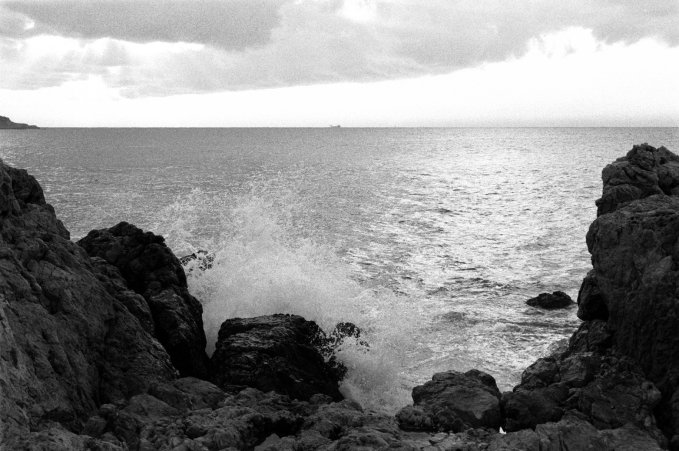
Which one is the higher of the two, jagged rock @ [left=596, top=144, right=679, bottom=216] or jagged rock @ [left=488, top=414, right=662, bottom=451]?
jagged rock @ [left=596, top=144, right=679, bottom=216]

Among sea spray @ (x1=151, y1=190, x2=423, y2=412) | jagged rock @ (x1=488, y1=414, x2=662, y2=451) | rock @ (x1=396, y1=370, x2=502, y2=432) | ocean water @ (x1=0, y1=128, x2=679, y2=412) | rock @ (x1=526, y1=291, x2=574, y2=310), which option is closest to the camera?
jagged rock @ (x1=488, y1=414, x2=662, y2=451)

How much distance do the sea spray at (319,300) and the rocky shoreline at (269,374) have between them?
8.75ft

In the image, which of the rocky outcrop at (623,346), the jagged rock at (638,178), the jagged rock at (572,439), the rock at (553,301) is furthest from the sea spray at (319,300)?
the jagged rock at (638,178)

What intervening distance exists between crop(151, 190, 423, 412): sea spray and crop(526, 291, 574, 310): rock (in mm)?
4727

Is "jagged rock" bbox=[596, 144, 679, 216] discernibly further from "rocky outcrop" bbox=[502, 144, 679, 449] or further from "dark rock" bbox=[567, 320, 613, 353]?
"dark rock" bbox=[567, 320, 613, 353]

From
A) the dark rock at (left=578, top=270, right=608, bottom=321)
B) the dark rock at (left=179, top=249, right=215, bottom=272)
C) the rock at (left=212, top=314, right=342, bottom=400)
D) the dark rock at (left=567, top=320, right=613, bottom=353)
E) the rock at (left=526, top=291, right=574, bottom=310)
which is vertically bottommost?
the rock at (left=526, top=291, right=574, bottom=310)

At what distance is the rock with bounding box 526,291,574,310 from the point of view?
2295 cm

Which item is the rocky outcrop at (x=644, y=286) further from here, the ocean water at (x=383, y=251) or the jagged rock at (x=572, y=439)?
the ocean water at (x=383, y=251)

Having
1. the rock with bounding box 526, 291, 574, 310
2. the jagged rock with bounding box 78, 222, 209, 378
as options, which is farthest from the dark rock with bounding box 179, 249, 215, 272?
the rock with bounding box 526, 291, 574, 310

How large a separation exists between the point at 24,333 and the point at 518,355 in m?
14.0

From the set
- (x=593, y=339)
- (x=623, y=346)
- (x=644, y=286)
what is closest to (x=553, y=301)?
(x=593, y=339)

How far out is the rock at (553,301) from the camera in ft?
75.3

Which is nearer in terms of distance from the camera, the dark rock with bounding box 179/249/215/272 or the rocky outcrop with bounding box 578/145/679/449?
the rocky outcrop with bounding box 578/145/679/449

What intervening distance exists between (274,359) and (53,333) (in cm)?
500
